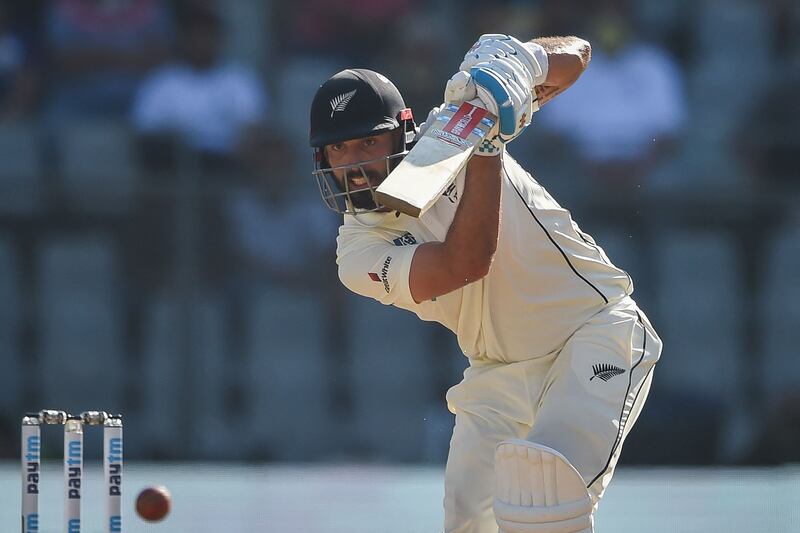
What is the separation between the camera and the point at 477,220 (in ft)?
10.1

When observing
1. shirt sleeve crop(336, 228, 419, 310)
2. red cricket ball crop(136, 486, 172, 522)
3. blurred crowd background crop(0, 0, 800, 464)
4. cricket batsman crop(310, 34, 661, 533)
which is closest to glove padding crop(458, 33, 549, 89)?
cricket batsman crop(310, 34, 661, 533)

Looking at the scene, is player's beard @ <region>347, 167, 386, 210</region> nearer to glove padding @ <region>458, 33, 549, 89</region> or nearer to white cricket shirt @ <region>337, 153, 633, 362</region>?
white cricket shirt @ <region>337, 153, 633, 362</region>

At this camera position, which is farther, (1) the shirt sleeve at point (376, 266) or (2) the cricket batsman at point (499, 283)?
(1) the shirt sleeve at point (376, 266)

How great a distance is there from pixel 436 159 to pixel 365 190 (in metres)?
0.45

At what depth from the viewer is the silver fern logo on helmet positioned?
335cm

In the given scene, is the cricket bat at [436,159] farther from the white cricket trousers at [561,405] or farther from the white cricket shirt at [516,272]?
Result: the white cricket trousers at [561,405]

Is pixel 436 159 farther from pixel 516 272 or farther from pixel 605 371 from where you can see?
pixel 605 371

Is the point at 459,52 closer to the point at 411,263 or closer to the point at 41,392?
the point at 41,392

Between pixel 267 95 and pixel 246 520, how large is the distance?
3439 millimetres

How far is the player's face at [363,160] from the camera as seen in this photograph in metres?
3.33

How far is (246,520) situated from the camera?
5.20 m

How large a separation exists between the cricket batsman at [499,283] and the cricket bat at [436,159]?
0.09m

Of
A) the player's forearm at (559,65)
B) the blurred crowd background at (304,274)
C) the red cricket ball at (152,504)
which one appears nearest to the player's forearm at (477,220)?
the player's forearm at (559,65)

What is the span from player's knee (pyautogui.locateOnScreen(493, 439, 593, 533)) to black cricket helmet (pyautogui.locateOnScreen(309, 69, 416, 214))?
29.0 inches
